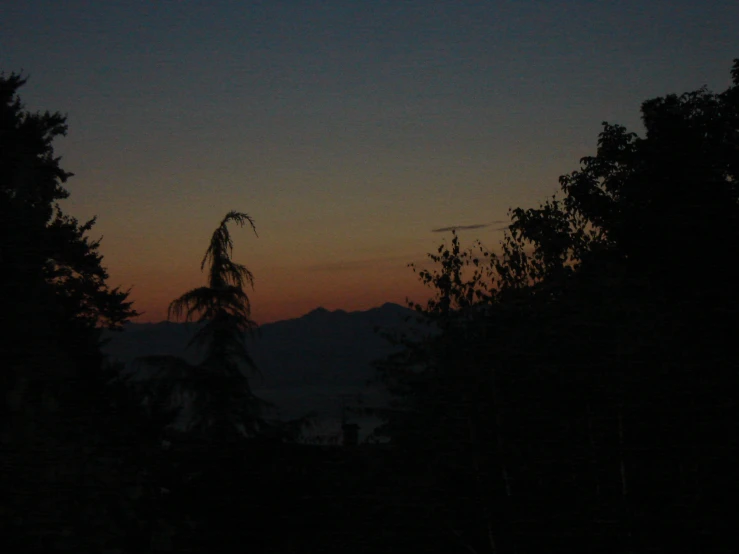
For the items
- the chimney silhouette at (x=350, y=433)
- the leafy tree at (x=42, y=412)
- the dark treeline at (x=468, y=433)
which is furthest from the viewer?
the chimney silhouette at (x=350, y=433)

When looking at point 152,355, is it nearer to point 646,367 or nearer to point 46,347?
point 46,347

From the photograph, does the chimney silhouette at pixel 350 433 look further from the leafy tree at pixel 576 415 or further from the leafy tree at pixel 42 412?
the leafy tree at pixel 42 412

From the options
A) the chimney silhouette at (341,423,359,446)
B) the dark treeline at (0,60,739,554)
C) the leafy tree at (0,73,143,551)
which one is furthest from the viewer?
the chimney silhouette at (341,423,359,446)

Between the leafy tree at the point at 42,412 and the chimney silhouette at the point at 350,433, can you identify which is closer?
the leafy tree at the point at 42,412

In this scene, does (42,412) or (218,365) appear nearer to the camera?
(42,412)

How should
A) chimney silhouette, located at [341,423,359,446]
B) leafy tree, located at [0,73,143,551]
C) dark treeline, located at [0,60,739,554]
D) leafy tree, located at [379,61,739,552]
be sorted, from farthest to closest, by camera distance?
chimney silhouette, located at [341,423,359,446] → leafy tree, located at [379,61,739,552] → dark treeline, located at [0,60,739,554] → leafy tree, located at [0,73,143,551]

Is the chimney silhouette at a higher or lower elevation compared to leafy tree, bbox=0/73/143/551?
lower

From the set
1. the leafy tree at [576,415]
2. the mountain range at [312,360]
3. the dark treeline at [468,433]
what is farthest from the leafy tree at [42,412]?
the leafy tree at [576,415]

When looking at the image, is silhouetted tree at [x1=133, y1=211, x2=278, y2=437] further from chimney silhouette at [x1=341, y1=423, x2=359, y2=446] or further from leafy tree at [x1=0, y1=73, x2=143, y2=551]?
leafy tree at [x1=0, y1=73, x2=143, y2=551]

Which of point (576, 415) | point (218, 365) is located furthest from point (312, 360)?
point (576, 415)

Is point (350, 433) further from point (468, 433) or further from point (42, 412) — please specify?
point (42, 412)

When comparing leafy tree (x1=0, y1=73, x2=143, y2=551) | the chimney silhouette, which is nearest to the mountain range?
the chimney silhouette

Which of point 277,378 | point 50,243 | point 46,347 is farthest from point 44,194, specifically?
point 277,378

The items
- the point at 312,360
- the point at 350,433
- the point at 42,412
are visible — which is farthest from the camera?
the point at 312,360
